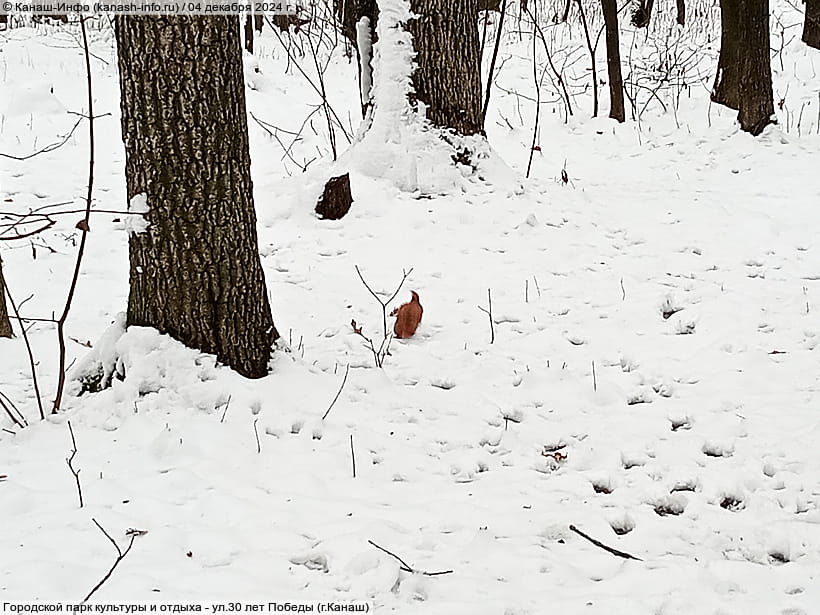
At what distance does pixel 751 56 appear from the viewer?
902 centimetres

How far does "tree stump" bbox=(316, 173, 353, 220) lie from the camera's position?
6758 millimetres

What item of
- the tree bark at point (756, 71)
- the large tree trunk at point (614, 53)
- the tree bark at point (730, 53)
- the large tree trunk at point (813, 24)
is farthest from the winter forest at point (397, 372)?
the large tree trunk at point (813, 24)

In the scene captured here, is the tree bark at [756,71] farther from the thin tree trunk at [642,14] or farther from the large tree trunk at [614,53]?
the thin tree trunk at [642,14]

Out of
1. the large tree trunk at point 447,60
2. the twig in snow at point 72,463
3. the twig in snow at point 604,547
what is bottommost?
the twig in snow at point 604,547

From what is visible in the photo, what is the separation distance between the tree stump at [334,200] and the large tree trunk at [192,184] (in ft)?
9.36

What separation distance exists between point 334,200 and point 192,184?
313cm

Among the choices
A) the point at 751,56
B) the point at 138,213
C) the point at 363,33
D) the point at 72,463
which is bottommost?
the point at 72,463

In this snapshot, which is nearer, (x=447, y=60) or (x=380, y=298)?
(x=380, y=298)

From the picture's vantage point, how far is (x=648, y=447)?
3.54 m

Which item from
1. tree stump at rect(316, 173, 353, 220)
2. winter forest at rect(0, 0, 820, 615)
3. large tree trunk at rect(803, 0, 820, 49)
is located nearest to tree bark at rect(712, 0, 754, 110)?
winter forest at rect(0, 0, 820, 615)

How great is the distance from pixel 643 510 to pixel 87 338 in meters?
3.25

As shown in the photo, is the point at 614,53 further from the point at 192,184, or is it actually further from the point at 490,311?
the point at 192,184

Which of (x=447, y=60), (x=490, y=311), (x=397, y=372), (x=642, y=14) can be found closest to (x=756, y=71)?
(x=447, y=60)

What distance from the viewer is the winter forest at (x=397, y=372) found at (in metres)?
2.64
